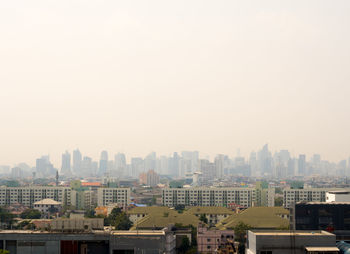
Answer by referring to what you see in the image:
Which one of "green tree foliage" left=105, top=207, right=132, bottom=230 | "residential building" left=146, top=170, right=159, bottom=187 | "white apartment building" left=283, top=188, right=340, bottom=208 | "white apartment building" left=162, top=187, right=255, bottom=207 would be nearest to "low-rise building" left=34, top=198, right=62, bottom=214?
"white apartment building" left=162, top=187, right=255, bottom=207

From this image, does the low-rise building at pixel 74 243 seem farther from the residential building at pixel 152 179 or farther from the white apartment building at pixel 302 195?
the residential building at pixel 152 179

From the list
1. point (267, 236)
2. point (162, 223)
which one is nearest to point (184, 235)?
point (162, 223)

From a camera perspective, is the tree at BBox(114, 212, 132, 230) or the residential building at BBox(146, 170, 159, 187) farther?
the residential building at BBox(146, 170, 159, 187)

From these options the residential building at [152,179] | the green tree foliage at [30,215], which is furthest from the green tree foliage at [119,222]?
the residential building at [152,179]

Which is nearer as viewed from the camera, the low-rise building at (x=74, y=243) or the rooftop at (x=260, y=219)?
the low-rise building at (x=74, y=243)

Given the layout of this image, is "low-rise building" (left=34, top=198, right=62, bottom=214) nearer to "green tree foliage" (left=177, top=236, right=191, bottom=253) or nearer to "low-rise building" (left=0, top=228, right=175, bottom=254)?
"green tree foliage" (left=177, top=236, right=191, bottom=253)

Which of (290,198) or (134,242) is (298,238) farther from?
(290,198)
